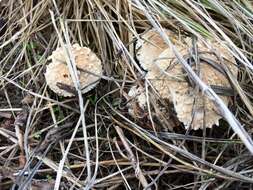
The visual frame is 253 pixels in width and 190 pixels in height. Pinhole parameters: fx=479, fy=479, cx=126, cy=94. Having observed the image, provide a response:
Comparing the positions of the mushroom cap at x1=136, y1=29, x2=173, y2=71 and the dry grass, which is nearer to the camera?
the dry grass

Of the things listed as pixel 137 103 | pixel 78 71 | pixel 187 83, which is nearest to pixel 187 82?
pixel 187 83

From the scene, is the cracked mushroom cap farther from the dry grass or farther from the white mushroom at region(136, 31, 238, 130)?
the white mushroom at region(136, 31, 238, 130)

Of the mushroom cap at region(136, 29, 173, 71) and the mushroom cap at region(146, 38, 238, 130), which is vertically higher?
the mushroom cap at region(136, 29, 173, 71)

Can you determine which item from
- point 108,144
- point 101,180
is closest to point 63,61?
point 108,144

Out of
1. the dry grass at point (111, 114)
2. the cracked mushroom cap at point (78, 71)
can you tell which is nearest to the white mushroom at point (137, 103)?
the dry grass at point (111, 114)

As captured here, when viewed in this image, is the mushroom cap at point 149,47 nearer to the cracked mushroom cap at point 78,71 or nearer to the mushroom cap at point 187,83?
the mushroom cap at point 187,83

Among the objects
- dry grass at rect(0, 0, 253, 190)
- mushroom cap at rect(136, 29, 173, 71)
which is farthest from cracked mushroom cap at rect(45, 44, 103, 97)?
mushroom cap at rect(136, 29, 173, 71)

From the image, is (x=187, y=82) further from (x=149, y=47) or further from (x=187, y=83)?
(x=149, y=47)
